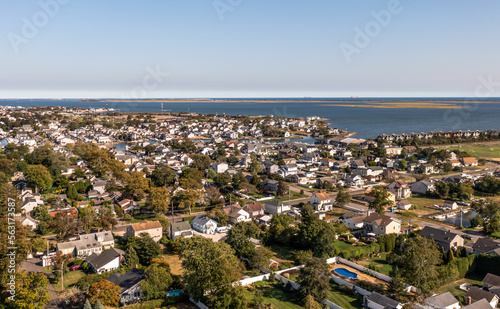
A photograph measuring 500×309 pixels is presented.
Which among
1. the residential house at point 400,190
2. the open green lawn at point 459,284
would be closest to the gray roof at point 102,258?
the open green lawn at point 459,284

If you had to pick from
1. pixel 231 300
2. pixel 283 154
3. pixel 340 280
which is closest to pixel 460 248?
pixel 340 280

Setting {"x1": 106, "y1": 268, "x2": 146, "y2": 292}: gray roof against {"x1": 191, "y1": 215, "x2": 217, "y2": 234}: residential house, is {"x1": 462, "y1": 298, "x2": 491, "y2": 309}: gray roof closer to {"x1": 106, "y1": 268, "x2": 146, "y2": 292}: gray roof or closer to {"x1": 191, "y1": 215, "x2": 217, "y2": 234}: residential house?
{"x1": 106, "y1": 268, "x2": 146, "y2": 292}: gray roof

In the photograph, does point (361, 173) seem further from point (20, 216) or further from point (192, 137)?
point (192, 137)

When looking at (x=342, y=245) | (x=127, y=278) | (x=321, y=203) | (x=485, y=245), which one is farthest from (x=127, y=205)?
(x=485, y=245)

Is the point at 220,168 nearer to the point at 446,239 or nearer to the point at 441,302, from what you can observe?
the point at 446,239

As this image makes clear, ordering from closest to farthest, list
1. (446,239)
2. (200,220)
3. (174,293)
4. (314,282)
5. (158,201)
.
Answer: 1. (314,282)
2. (174,293)
3. (446,239)
4. (200,220)
5. (158,201)

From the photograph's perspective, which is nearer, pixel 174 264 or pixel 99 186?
pixel 174 264
